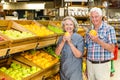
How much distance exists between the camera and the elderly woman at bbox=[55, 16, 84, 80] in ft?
13.0

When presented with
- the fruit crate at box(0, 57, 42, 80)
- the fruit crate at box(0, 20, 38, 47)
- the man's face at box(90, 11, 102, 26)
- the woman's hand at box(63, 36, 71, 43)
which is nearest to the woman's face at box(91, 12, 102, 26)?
the man's face at box(90, 11, 102, 26)

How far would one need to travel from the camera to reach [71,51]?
4.05m

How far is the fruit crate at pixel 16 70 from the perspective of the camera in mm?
3778

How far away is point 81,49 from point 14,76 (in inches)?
40.8

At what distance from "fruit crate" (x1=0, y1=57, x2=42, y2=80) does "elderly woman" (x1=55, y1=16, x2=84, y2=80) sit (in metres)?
0.45

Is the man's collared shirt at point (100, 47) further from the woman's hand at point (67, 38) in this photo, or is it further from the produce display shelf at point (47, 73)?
the produce display shelf at point (47, 73)

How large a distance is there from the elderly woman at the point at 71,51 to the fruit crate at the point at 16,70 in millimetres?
454

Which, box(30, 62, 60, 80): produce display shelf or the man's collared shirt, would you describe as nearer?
the man's collared shirt

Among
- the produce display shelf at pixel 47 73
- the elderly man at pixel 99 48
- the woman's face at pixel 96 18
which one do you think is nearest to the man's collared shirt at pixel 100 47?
the elderly man at pixel 99 48

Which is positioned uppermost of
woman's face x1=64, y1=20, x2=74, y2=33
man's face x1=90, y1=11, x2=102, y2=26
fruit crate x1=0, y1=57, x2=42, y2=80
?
man's face x1=90, y1=11, x2=102, y2=26

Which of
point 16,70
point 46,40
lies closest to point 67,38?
point 16,70

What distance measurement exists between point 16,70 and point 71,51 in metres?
0.88

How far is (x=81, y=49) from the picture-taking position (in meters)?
4.02

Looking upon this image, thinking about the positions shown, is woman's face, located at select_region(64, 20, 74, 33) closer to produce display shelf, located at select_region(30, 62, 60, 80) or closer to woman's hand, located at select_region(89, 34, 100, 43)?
woman's hand, located at select_region(89, 34, 100, 43)
